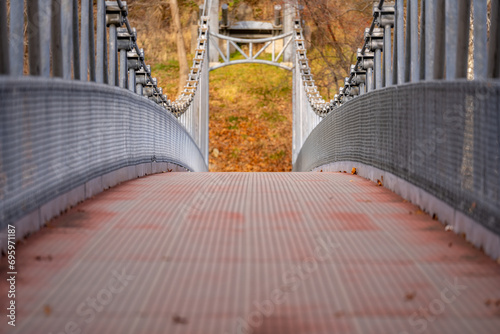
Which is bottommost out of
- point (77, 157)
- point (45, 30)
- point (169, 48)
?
point (77, 157)

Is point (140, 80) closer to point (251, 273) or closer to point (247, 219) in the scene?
point (247, 219)

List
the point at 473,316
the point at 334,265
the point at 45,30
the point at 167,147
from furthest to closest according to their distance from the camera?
the point at 167,147 → the point at 45,30 → the point at 334,265 → the point at 473,316

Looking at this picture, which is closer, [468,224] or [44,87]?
[468,224]

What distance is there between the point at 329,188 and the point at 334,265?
2440mm

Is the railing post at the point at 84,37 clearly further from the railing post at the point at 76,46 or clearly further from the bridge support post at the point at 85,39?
the railing post at the point at 76,46

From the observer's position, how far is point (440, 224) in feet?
12.1

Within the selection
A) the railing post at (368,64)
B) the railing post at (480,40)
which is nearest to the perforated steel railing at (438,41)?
the railing post at (480,40)

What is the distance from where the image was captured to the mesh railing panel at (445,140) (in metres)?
3.04

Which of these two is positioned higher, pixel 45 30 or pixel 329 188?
pixel 45 30

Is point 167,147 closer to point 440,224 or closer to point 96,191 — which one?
point 96,191

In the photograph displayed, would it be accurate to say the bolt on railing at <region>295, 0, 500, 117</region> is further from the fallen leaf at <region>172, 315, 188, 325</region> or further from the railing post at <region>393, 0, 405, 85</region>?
the fallen leaf at <region>172, 315, 188, 325</region>

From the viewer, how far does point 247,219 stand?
12.5 feet

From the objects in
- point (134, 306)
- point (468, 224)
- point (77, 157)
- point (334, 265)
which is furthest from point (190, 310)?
point (77, 157)

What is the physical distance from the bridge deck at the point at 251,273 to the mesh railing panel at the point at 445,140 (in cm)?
24
